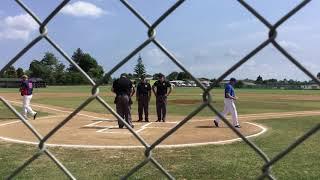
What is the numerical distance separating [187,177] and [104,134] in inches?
239

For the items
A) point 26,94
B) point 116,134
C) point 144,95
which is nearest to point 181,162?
point 116,134

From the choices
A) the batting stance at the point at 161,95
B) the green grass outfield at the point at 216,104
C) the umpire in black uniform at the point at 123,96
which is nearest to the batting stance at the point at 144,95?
the batting stance at the point at 161,95

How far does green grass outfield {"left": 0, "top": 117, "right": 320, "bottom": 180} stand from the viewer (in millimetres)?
8562

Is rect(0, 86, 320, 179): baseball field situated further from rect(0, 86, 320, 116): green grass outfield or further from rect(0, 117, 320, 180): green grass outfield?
rect(0, 86, 320, 116): green grass outfield

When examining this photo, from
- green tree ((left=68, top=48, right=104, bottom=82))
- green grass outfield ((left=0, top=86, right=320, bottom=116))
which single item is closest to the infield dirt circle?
green grass outfield ((left=0, top=86, right=320, bottom=116))

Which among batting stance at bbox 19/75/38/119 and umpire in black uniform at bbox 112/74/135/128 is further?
batting stance at bbox 19/75/38/119

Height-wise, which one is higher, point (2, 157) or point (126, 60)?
point (126, 60)

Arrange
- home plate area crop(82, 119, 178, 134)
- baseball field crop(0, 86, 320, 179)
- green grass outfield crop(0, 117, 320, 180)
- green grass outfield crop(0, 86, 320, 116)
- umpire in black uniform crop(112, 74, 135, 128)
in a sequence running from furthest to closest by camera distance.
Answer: green grass outfield crop(0, 86, 320, 116), umpire in black uniform crop(112, 74, 135, 128), home plate area crop(82, 119, 178, 134), baseball field crop(0, 86, 320, 179), green grass outfield crop(0, 117, 320, 180)

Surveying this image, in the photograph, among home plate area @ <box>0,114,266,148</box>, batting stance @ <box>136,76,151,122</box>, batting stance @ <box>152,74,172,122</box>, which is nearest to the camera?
home plate area @ <box>0,114,266,148</box>

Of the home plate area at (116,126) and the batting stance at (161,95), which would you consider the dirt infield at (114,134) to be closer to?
the home plate area at (116,126)

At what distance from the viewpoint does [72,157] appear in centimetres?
1038

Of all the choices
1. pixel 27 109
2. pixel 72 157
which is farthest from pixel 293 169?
pixel 27 109

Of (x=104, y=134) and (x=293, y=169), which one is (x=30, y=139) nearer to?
(x=104, y=134)

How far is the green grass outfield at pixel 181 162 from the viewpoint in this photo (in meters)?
8.56
